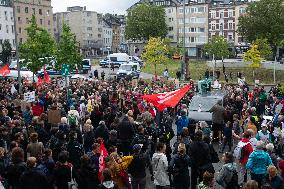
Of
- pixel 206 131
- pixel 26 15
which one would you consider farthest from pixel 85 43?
pixel 206 131

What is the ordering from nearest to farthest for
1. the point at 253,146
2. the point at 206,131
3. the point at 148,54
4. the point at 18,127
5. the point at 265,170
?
the point at 265,170 < the point at 253,146 < the point at 18,127 < the point at 206,131 < the point at 148,54

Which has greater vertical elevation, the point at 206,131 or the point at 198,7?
the point at 198,7

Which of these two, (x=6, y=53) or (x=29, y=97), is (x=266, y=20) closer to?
(x=6, y=53)

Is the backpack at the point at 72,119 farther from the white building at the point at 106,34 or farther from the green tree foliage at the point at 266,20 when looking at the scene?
the white building at the point at 106,34

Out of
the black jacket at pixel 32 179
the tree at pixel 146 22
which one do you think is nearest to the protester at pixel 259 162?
the black jacket at pixel 32 179

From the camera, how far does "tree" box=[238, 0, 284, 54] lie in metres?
62.2

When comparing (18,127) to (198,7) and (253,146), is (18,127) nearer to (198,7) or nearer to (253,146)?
(253,146)

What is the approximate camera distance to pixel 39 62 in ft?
115

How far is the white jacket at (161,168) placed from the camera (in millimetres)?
10500

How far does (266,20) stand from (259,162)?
55.9 meters

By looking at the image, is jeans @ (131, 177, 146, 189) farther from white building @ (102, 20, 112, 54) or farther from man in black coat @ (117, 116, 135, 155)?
white building @ (102, 20, 112, 54)

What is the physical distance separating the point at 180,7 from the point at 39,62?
75.0 metres

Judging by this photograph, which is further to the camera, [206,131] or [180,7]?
[180,7]

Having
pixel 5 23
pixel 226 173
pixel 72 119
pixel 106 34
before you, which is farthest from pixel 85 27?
pixel 226 173
